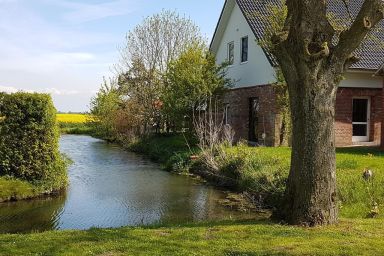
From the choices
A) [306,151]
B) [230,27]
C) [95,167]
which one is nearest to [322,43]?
[306,151]

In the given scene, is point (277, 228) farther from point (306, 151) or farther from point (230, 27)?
point (230, 27)

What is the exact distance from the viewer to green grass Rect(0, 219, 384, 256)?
19.8 feet

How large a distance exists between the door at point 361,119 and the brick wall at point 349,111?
0.73 feet

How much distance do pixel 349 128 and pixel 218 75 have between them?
6.90m

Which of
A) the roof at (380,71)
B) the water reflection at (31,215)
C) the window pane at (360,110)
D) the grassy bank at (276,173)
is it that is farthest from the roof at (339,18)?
the water reflection at (31,215)

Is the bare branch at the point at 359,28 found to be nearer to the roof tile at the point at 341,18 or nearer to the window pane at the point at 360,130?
the roof tile at the point at 341,18

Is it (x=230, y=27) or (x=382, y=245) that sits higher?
(x=230, y=27)

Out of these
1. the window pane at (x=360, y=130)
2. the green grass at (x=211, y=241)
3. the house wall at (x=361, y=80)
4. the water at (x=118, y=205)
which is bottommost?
the water at (x=118, y=205)

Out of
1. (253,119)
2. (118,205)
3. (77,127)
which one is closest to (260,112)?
(253,119)

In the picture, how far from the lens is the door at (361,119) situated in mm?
22062

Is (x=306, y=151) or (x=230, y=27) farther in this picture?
(x=230, y=27)

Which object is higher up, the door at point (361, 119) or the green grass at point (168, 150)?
the door at point (361, 119)

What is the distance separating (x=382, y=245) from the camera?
Result: 6.39m

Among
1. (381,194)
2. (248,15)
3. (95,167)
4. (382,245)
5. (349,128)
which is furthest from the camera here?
(248,15)
